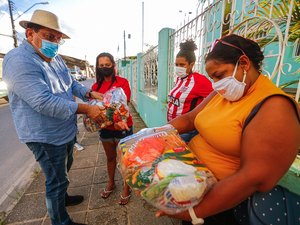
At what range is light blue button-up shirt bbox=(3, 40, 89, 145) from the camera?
146cm

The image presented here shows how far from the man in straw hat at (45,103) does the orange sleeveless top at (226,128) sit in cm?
105

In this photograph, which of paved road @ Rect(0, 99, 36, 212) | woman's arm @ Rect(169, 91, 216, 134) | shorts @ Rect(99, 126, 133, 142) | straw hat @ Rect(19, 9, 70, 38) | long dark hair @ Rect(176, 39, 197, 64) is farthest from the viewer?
paved road @ Rect(0, 99, 36, 212)

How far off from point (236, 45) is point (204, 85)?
110 centimetres

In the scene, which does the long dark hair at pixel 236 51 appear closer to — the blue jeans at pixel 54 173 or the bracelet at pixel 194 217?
the bracelet at pixel 194 217

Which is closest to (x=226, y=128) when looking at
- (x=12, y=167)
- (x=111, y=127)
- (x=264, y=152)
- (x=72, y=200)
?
(x=264, y=152)

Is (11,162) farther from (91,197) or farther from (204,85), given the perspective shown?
(204,85)

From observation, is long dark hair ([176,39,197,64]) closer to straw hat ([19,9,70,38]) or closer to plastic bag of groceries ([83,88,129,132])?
plastic bag of groceries ([83,88,129,132])

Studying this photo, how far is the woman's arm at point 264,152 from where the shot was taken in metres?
0.76

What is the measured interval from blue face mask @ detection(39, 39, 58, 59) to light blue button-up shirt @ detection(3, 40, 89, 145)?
71 millimetres

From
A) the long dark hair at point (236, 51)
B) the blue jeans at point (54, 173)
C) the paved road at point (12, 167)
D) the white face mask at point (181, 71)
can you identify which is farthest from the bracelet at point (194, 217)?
the paved road at point (12, 167)

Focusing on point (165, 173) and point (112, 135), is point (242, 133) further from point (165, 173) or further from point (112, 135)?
point (112, 135)

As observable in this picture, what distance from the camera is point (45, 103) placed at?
1479 millimetres

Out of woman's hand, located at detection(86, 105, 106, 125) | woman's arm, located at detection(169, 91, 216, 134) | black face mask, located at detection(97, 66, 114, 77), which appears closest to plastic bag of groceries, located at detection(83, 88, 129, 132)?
woman's hand, located at detection(86, 105, 106, 125)

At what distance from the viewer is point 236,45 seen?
97 centimetres
